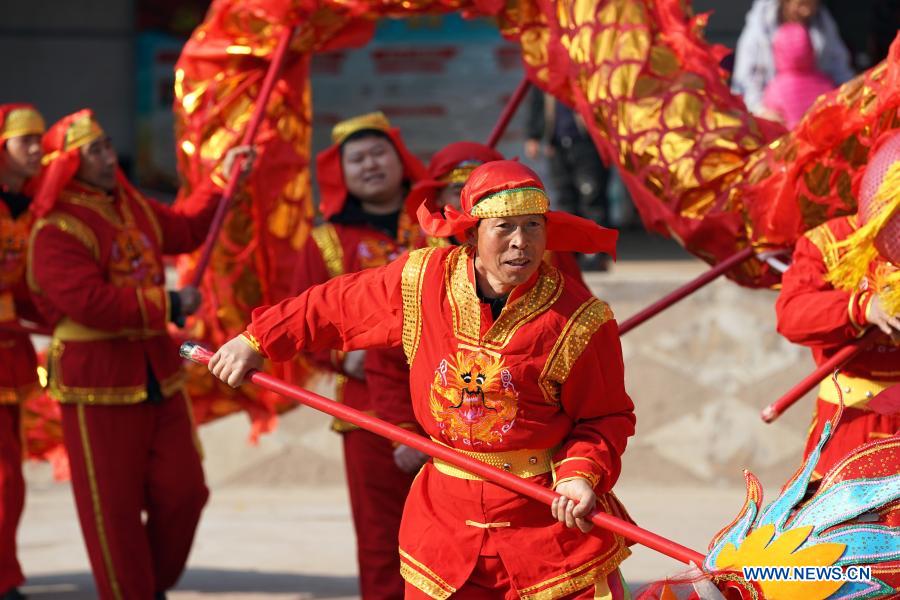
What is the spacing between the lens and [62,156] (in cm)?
465

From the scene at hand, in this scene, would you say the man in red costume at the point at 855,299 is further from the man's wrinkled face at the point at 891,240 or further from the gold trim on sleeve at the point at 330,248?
the gold trim on sleeve at the point at 330,248

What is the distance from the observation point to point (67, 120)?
4754 millimetres

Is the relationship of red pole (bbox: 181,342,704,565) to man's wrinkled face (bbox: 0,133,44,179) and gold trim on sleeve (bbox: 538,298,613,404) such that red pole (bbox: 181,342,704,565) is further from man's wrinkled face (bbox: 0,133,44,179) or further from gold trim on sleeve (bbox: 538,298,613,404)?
man's wrinkled face (bbox: 0,133,44,179)

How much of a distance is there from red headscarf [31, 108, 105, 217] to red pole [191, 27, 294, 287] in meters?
0.49

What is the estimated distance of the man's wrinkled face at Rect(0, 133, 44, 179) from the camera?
16.1 feet

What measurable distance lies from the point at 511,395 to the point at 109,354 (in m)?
1.88

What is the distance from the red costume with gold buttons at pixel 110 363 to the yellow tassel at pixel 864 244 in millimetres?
1982

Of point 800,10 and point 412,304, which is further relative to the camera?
point 800,10

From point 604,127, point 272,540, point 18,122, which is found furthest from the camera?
point 272,540

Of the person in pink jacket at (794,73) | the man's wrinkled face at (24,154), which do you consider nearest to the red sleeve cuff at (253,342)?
the man's wrinkled face at (24,154)

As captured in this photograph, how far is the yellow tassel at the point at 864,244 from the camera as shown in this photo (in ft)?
10.9

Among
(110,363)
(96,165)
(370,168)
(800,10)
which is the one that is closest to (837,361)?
(370,168)

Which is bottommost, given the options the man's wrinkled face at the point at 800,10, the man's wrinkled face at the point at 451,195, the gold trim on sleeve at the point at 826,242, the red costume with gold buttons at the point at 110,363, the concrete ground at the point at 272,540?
the concrete ground at the point at 272,540

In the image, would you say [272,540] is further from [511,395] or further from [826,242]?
[511,395]
